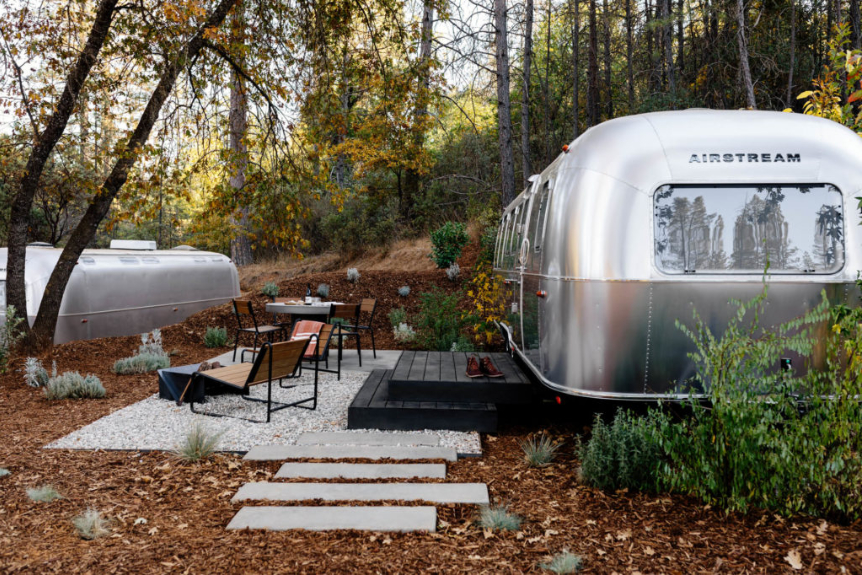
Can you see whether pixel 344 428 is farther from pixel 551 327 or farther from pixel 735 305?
pixel 735 305

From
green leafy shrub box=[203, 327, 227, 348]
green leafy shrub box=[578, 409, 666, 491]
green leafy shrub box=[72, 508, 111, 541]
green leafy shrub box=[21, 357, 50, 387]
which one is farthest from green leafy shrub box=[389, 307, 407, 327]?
green leafy shrub box=[72, 508, 111, 541]

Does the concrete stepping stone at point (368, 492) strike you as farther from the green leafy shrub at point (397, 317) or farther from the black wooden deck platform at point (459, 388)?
the green leafy shrub at point (397, 317)

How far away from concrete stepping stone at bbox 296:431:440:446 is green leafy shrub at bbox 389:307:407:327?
6792 mm

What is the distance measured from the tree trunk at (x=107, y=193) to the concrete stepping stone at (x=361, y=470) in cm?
537

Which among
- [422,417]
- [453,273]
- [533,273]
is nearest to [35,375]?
[422,417]

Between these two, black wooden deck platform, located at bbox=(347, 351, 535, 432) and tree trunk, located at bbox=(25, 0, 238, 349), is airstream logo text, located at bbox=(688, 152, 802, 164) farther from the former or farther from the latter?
tree trunk, located at bbox=(25, 0, 238, 349)

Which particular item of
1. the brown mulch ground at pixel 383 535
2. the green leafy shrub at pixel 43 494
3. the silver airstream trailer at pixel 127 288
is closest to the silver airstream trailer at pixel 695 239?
the brown mulch ground at pixel 383 535

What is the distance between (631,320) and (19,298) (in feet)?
29.0

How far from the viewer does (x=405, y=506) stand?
12.7 ft

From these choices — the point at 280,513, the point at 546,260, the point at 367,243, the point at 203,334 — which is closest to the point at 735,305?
the point at 546,260

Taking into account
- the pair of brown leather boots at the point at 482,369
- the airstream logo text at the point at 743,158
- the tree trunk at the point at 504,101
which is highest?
the tree trunk at the point at 504,101

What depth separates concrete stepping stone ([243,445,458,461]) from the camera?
4.79 meters

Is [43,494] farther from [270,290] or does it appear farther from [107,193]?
[270,290]

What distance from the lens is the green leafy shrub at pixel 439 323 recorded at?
1012 centimetres
